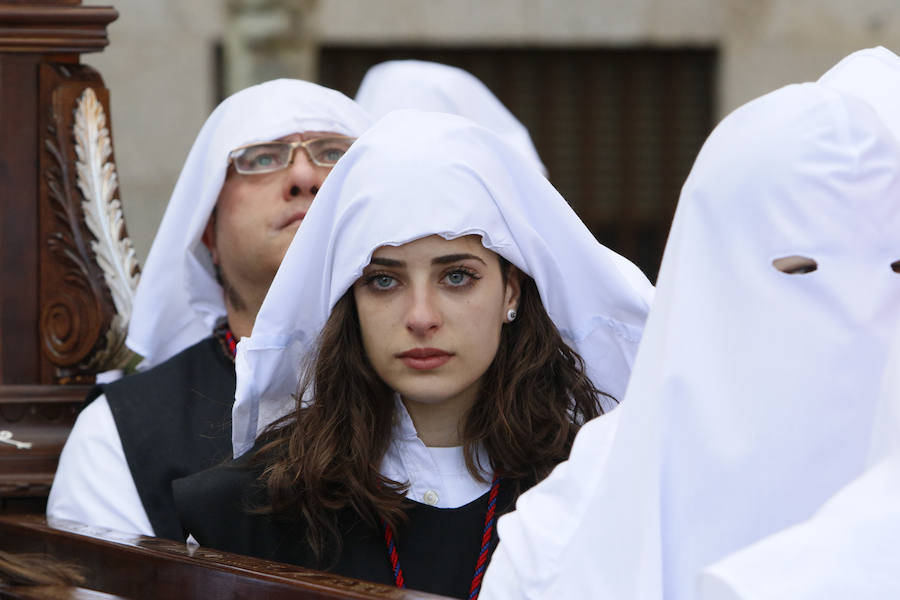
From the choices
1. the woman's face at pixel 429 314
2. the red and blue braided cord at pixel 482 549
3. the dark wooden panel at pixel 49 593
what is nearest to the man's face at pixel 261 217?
the woman's face at pixel 429 314

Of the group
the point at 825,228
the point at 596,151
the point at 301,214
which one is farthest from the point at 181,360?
the point at 596,151

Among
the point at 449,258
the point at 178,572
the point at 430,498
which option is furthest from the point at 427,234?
the point at 178,572

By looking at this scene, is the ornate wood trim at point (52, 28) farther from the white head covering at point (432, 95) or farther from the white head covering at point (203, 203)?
the white head covering at point (432, 95)

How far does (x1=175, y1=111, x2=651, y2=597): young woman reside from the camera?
3100mm

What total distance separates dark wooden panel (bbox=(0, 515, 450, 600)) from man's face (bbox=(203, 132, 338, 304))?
3.68 ft

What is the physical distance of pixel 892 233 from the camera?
7.39 feet

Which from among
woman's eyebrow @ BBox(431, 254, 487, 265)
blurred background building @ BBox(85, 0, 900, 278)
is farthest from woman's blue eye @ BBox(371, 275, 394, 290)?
blurred background building @ BBox(85, 0, 900, 278)

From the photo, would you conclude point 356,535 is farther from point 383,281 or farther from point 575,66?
point 575,66

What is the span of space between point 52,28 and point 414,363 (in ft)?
4.47

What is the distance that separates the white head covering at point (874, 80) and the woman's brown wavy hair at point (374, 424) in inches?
33.8

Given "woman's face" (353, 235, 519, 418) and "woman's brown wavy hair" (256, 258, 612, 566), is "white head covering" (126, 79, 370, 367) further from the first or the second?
"woman's face" (353, 235, 519, 418)

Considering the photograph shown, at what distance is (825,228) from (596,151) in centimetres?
864

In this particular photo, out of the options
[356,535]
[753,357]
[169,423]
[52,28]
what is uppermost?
[52,28]

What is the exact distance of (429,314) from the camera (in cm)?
305
